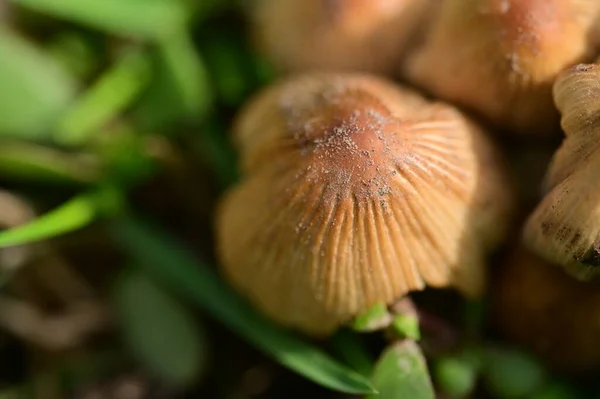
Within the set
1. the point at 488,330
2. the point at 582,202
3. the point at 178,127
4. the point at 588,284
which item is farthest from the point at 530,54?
the point at 178,127

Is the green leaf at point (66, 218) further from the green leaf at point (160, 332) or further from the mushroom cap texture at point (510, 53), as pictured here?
the mushroom cap texture at point (510, 53)

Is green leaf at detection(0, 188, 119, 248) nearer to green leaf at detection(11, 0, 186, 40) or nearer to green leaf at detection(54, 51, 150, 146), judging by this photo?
green leaf at detection(54, 51, 150, 146)

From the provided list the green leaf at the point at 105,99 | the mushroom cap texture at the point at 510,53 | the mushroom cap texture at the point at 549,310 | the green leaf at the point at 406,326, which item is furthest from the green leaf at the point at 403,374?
the green leaf at the point at 105,99

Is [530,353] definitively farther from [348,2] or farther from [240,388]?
[348,2]

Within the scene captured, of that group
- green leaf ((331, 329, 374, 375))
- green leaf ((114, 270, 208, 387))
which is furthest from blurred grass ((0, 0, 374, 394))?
green leaf ((331, 329, 374, 375))

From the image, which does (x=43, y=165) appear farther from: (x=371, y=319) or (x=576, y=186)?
(x=576, y=186)

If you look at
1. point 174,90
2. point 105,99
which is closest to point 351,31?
point 174,90
